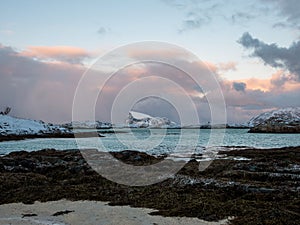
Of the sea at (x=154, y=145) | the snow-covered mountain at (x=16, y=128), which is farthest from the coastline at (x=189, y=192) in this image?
the snow-covered mountain at (x=16, y=128)

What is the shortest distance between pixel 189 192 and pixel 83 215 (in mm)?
8815

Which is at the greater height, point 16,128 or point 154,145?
point 16,128

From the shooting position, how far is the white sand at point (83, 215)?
56.7ft

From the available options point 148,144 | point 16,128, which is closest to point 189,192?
point 148,144

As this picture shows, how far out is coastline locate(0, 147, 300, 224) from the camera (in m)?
18.5

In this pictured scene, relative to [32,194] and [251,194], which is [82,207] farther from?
[251,194]

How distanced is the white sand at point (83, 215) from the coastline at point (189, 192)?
0.94 meters

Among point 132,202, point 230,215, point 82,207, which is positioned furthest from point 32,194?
point 230,215

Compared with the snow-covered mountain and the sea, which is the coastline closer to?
the sea

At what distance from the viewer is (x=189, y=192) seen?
2427 centimetres

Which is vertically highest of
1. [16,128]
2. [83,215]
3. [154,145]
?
[16,128]

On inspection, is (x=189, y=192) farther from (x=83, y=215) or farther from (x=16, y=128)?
(x=16, y=128)

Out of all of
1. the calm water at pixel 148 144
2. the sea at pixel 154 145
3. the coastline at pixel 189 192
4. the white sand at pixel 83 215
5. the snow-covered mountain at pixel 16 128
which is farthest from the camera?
the snow-covered mountain at pixel 16 128

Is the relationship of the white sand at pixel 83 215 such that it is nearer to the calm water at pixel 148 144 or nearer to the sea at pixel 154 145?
the sea at pixel 154 145
